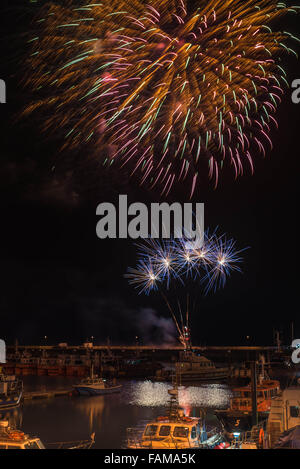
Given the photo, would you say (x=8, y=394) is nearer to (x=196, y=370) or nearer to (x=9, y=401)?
(x=9, y=401)

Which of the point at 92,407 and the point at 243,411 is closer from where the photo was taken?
the point at 243,411

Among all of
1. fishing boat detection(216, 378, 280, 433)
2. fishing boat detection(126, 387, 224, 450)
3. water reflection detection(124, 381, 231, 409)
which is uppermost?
fishing boat detection(126, 387, 224, 450)

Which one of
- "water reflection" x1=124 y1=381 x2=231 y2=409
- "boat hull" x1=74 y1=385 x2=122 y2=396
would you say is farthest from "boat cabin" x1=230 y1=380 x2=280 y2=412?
"boat hull" x1=74 y1=385 x2=122 y2=396

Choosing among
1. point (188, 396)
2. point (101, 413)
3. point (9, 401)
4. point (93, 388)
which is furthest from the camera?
point (188, 396)

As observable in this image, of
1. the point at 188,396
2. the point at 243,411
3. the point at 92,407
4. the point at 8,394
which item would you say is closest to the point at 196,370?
the point at 188,396

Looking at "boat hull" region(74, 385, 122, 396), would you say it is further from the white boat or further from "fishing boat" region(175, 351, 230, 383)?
"fishing boat" region(175, 351, 230, 383)

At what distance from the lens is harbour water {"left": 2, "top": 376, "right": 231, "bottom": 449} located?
106 ft

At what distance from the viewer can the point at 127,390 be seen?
209ft

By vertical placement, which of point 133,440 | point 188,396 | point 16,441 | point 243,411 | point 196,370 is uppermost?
point 16,441

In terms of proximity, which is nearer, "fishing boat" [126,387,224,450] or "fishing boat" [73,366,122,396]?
"fishing boat" [126,387,224,450]

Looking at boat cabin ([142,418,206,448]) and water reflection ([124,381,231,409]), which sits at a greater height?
boat cabin ([142,418,206,448])

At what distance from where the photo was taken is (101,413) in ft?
138

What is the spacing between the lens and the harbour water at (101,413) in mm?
32250

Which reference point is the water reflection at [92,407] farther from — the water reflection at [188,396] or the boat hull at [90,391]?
the water reflection at [188,396]
